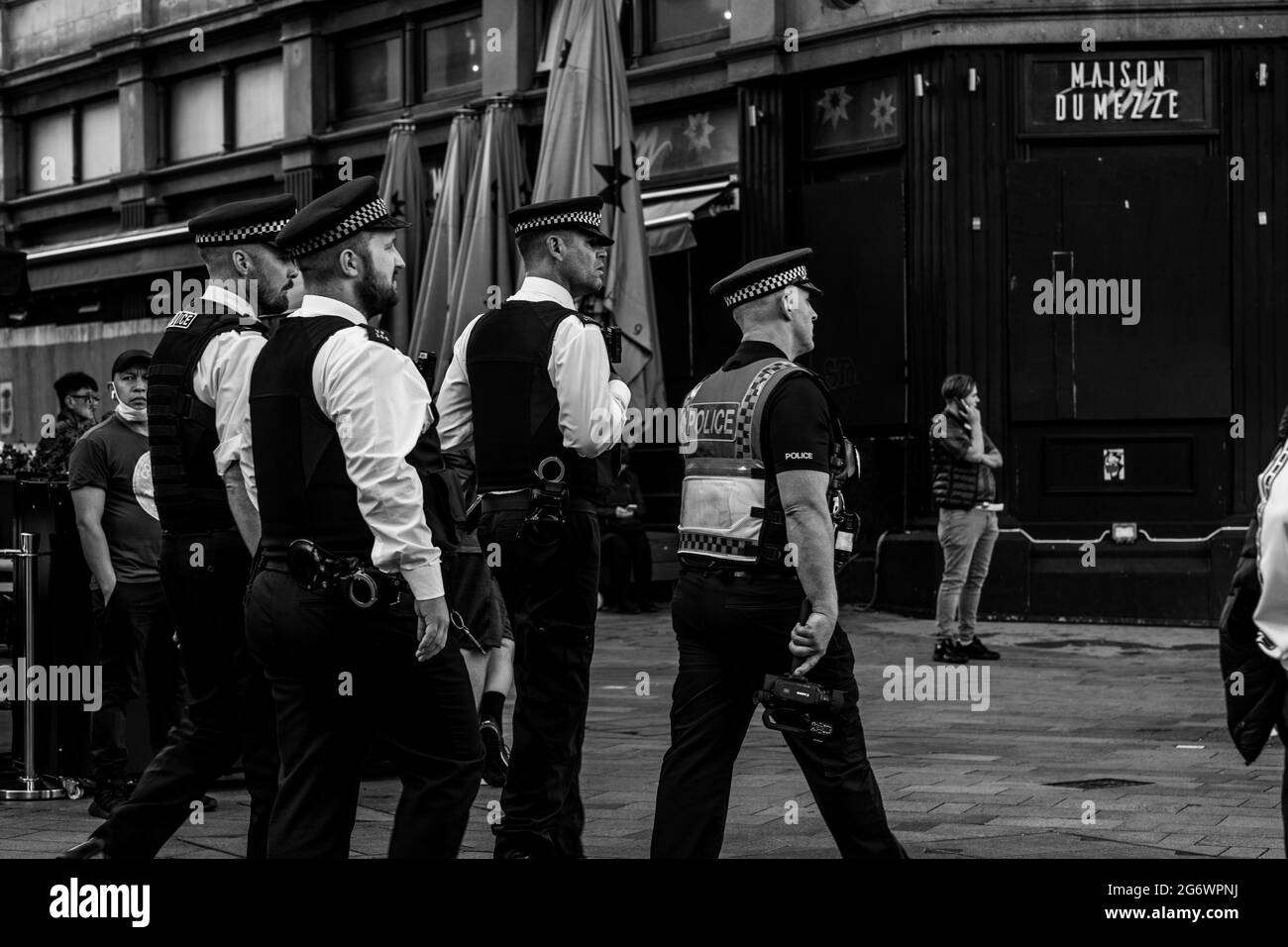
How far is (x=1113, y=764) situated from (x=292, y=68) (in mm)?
13816

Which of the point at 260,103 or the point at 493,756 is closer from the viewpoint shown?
the point at 493,756

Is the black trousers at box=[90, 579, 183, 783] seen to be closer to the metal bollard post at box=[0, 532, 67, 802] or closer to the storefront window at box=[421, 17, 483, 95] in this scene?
the metal bollard post at box=[0, 532, 67, 802]

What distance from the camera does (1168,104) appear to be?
45.0 ft

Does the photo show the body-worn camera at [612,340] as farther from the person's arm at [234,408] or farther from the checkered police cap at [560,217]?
the person's arm at [234,408]

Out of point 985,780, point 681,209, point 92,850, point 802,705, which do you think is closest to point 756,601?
point 802,705

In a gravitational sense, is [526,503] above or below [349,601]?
above

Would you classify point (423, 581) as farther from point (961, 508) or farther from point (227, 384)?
point (961, 508)

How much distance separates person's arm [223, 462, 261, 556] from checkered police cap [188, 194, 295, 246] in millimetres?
791

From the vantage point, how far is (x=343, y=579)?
4.29 m

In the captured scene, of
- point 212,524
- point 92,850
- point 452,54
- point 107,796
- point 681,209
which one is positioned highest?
point 452,54

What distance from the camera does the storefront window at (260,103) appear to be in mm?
19625

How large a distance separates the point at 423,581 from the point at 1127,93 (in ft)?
35.8
